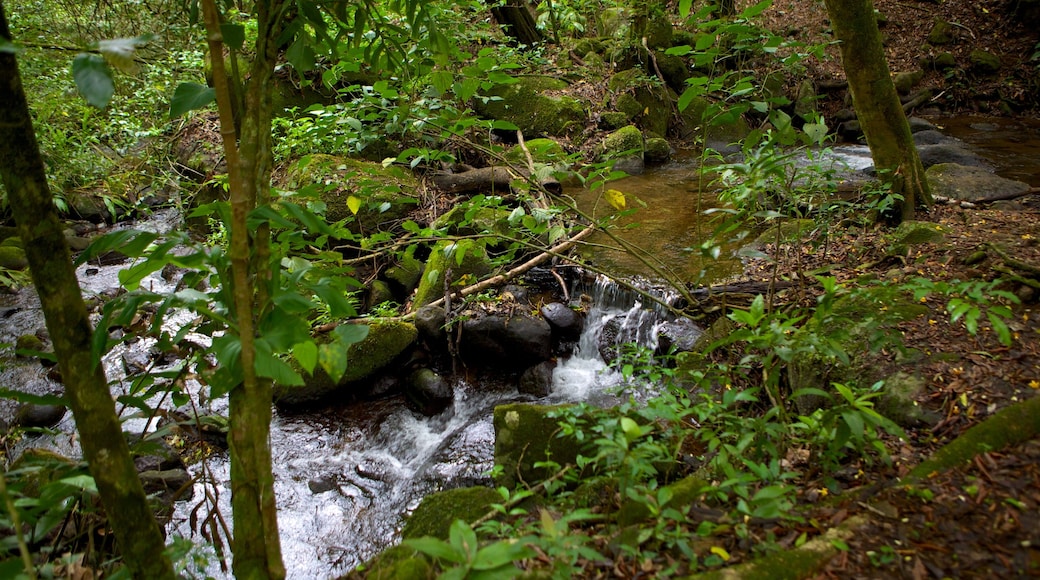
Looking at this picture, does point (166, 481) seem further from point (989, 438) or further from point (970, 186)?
point (970, 186)

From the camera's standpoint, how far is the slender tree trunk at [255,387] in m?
1.53

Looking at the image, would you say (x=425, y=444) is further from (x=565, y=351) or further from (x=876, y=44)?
(x=876, y=44)

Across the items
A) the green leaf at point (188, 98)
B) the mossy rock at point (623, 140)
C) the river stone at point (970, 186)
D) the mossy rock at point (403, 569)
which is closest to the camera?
the green leaf at point (188, 98)

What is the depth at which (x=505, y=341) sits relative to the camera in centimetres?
538

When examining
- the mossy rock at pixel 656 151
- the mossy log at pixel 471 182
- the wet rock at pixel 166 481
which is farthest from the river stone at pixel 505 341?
the mossy rock at pixel 656 151

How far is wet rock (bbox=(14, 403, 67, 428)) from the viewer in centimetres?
480

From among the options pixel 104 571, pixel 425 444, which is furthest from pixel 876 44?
pixel 104 571

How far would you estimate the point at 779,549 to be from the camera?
176 cm

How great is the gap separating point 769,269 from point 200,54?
6325mm

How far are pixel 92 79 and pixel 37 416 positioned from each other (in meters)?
5.42

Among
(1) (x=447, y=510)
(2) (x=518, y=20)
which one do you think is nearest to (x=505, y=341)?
(1) (x=447, y=510)

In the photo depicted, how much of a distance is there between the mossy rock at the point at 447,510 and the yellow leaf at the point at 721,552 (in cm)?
113

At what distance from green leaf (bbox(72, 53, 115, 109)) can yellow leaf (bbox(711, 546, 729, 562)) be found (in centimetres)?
197

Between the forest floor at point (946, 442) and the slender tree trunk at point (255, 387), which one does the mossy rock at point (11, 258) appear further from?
the forest floor at point (946, 442)
